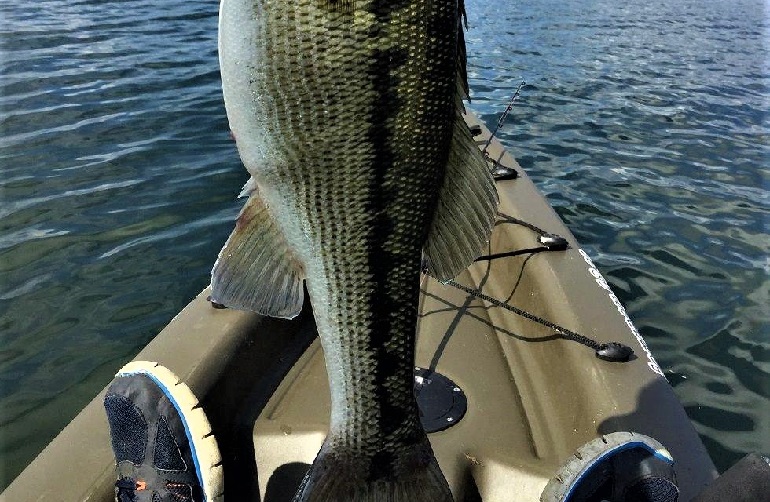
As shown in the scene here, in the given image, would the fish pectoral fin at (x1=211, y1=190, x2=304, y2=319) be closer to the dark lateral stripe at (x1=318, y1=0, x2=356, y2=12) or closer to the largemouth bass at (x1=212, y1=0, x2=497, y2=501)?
the largemouth bass at (x1=212, y1=0, x2=497, y2=501)

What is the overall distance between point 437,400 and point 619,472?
107 centimetres

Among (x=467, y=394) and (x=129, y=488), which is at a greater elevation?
(x=129, y=488)

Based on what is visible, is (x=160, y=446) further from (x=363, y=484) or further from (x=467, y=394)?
(x=467, y=394)

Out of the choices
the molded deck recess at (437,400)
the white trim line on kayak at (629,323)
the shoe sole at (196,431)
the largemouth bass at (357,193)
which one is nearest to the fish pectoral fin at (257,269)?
the largemouth bass at (357,193)

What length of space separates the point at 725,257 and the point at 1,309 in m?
6.70

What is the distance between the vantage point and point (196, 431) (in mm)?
2234

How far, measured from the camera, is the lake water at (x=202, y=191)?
14.5 feet

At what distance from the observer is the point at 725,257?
6070mm

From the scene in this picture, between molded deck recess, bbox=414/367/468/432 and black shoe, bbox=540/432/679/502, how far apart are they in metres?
0.88

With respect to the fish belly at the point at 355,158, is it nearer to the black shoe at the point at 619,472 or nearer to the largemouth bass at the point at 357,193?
the largemouth bass at the point at 357,193

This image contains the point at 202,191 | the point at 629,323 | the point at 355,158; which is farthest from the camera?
the point at 202,191

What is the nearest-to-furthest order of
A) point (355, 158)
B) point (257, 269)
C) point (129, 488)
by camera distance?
point (355, 158)
point (257, 269)
point (129, 488)

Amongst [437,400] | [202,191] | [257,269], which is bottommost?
[202,191]

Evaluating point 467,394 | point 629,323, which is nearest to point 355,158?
point 467,394
